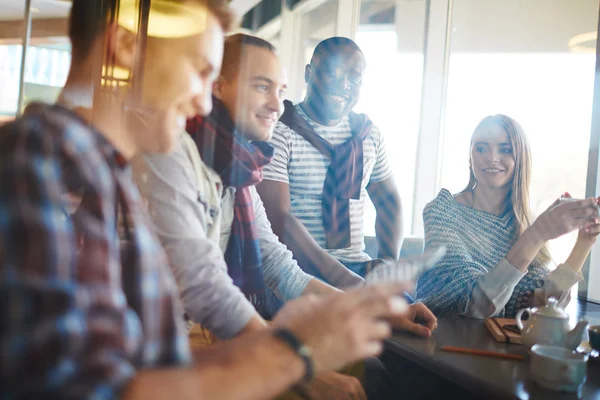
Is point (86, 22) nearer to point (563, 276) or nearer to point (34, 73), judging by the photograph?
point (34, 73)

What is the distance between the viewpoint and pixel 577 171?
1.80 m

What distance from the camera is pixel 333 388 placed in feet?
3.11

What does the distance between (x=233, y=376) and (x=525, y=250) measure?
118cm

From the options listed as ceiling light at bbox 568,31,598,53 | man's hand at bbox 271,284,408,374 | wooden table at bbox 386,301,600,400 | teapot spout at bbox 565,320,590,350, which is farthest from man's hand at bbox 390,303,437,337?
ceiling light at bbox 568,31,598,53

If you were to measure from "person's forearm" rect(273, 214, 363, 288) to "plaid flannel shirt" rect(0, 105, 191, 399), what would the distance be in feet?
1.87

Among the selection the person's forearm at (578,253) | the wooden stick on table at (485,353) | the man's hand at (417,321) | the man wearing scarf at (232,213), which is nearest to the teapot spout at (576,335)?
the wooden stick on table at (485,353)

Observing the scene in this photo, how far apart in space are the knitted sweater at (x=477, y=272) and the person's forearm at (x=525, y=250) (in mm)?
21

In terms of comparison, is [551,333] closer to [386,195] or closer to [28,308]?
[386,195]

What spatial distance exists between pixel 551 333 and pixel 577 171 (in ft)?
3.23

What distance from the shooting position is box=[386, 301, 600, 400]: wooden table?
84 centimetres

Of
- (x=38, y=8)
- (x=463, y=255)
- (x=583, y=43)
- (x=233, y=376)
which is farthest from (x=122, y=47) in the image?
(x=583, y=43)

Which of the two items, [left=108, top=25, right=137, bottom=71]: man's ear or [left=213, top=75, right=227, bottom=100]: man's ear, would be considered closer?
[left=108, top=25, right=137, bottom=71]: man's ear

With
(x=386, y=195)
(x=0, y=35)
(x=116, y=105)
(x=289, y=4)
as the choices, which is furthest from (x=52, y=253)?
(x=386, y=195)

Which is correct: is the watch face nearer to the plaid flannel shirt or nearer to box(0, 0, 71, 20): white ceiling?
the plaid flannel shirt
